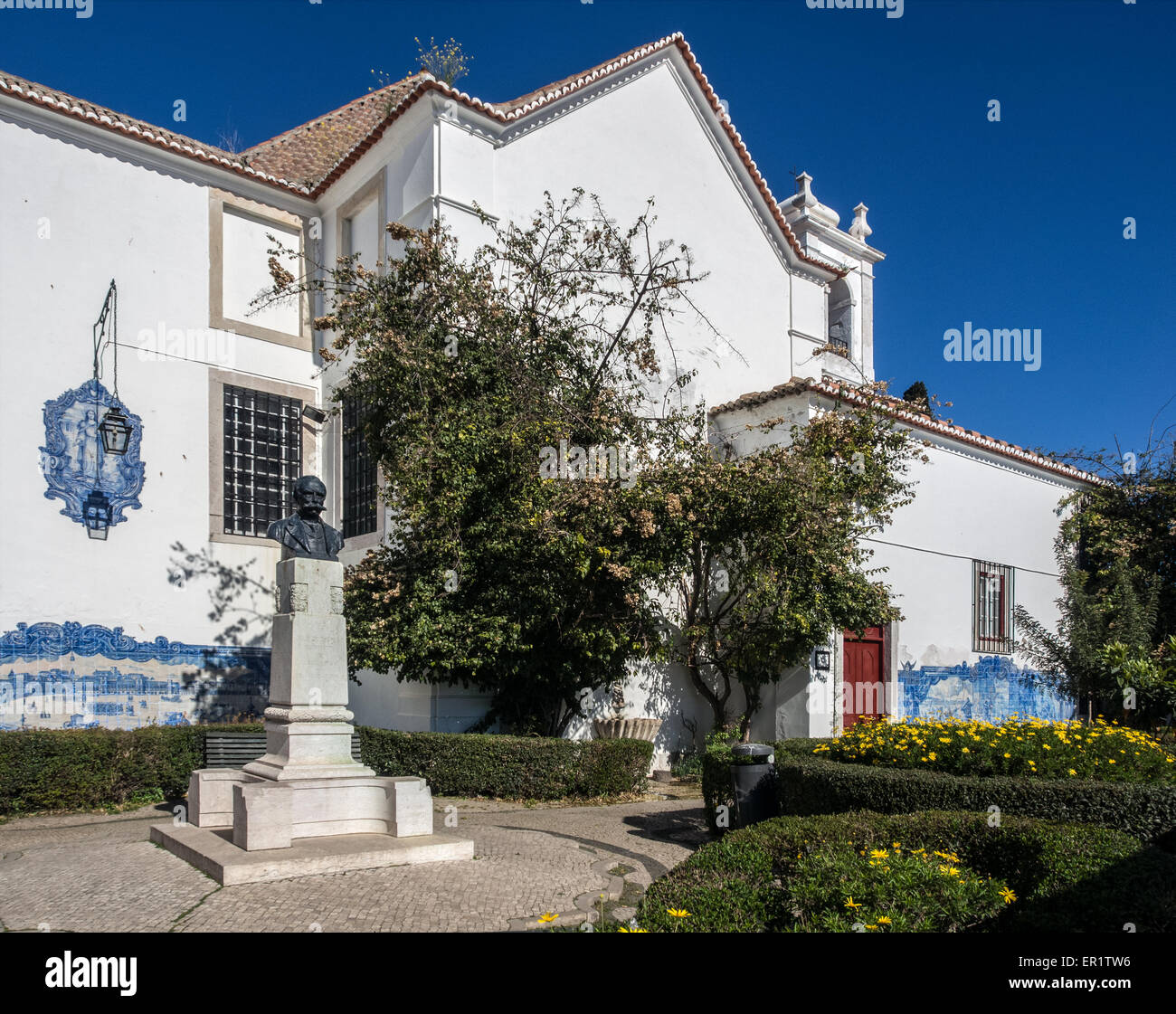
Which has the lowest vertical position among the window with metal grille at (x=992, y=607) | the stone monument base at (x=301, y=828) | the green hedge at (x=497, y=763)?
the green hedge at (x=497, y=763)

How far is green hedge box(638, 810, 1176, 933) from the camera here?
4895mm

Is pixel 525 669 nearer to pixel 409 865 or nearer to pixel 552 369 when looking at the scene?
pixel 552 369

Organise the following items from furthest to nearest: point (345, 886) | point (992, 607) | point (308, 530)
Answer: point (992, 607) → point (308, 530) → point (345, 886)

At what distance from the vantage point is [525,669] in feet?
41.2

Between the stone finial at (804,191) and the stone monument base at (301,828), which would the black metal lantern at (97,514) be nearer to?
the stone monument base at (301,828)

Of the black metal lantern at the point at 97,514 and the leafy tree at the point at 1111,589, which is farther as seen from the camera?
the leafy tree at the point at 1111,589

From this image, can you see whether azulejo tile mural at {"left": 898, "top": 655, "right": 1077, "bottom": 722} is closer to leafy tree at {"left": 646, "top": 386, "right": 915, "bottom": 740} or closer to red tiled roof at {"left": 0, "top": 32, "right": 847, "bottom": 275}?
leafy tree at {"left": 646, "top": 386, "right": 915, "bottom": 740}

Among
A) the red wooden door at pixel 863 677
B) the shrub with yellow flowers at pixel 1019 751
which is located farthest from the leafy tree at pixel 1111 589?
the shrub with yellow flowers at pixel 1019 751

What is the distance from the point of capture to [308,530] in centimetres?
855

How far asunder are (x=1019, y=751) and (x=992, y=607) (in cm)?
1146

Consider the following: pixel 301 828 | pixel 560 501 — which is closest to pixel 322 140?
pixel 560 501

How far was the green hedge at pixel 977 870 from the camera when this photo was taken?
16.1ft

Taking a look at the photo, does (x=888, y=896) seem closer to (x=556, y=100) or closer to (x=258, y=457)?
(x=258, y=457)

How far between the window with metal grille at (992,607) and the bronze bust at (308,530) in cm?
1346
